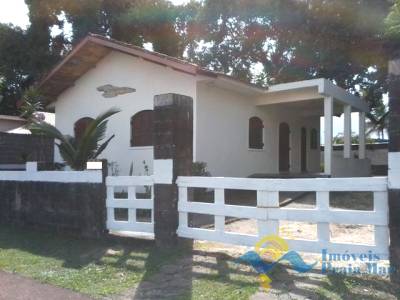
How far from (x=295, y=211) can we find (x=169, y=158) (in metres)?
2.11

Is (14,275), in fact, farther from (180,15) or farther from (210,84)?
(180,15)

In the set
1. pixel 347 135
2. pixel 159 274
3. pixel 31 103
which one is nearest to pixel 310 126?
pixel 347 135

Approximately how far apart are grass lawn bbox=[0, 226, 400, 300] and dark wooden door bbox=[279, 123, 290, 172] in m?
10.6

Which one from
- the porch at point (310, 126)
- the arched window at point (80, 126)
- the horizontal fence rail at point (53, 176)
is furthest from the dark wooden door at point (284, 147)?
the horizontal fence rail at point (53, 176)

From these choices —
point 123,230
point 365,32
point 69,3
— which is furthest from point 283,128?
point 69,3

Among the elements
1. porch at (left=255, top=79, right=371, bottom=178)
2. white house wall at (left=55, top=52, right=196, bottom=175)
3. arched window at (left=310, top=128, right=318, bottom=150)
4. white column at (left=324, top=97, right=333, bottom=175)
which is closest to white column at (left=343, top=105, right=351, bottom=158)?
porch at (left=255, top=79, right=371, bottom=178)

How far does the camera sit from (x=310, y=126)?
63.9ft

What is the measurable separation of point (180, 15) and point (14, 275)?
2340 cm

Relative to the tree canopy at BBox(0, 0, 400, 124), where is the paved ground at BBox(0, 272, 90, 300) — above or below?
below

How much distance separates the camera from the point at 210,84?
13000 mm

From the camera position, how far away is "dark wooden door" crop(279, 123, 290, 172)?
55.6 ft

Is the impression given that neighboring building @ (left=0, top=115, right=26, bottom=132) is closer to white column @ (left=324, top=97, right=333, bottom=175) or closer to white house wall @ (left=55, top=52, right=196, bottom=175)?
white house wall @ (left=55, top=52, right=196, bottom=175)

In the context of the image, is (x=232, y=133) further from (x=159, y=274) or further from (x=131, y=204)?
(x=159, y=274)

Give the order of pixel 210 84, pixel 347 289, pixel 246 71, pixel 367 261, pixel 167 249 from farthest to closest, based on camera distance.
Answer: pixel 246 71, pixel 210 84, pixel 167 249, pixel 367 261, pixel 347 289
